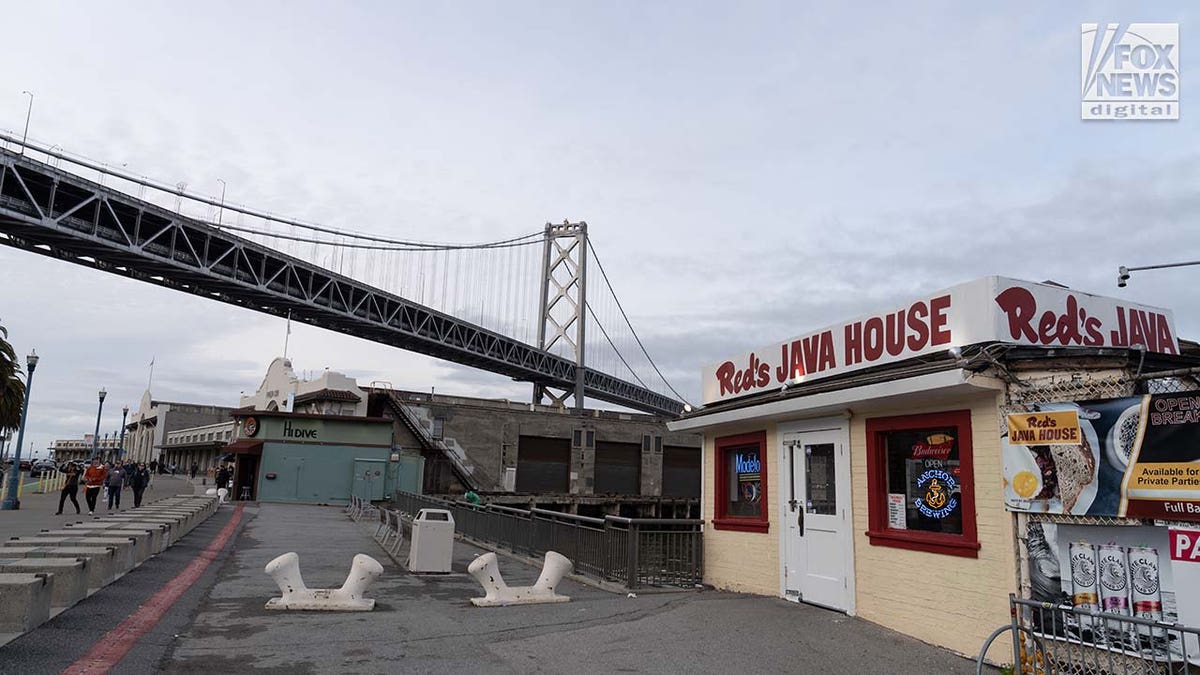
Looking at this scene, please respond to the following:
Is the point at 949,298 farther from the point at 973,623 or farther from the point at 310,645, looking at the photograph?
the point at 310,645

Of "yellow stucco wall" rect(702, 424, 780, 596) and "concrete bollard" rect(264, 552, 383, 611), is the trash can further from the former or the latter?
"yellow stucco wall" rect(702, 424, 780, 596)

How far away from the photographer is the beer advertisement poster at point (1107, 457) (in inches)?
217

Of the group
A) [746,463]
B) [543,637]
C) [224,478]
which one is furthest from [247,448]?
[543,637]

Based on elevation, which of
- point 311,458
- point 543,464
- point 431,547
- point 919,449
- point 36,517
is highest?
point 543,464

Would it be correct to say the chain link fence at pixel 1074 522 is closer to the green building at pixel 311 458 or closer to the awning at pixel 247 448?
the green building at pixel 311 458

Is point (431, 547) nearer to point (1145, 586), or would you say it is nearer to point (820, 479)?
point (820, 479)

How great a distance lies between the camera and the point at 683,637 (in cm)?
788

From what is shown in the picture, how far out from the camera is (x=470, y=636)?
7883 millimetres

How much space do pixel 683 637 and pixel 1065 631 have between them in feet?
11.3

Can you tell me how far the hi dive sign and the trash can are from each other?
6.17 meters

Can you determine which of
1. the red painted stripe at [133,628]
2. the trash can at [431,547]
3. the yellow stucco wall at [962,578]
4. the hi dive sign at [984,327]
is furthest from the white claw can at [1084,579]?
the trash can at [431,547]

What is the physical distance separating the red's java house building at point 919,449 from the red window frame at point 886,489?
2cm

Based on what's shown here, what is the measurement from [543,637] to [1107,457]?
17.3ft

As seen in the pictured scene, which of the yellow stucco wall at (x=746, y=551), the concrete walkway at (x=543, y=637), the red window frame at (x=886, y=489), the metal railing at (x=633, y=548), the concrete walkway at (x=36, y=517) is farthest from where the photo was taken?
the concrete walkway at (x=36, y=517)
